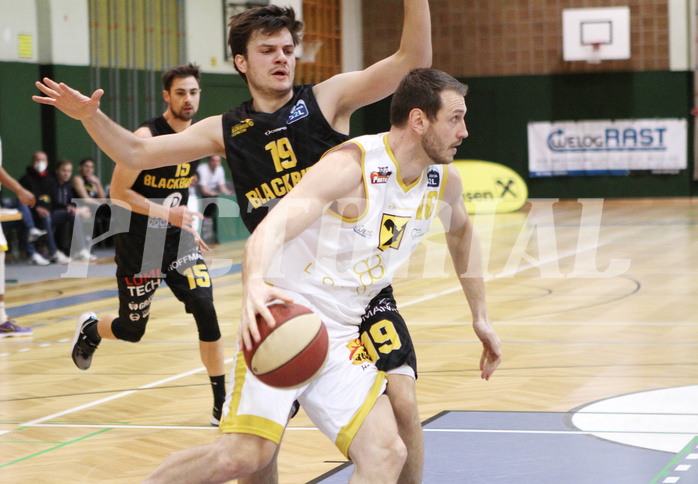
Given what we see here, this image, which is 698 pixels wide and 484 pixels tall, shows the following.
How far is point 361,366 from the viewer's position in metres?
3.11

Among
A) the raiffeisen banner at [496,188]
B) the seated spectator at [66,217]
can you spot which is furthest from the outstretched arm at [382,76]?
the raiffeisen banner at [496,188]

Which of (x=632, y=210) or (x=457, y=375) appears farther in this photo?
(x=632, y=210)

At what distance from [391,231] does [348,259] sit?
0.58ft

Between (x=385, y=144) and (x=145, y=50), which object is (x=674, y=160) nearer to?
(x=145, y=50)

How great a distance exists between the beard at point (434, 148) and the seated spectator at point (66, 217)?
11483mm

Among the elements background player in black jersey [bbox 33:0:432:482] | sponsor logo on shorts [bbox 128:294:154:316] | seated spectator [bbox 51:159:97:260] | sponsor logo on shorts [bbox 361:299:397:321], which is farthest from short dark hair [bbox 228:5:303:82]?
seated spectator [bbox 51:159:97:260]

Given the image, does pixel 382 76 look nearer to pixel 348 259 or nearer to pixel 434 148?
pixel 434 148

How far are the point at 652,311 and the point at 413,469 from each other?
5.82m

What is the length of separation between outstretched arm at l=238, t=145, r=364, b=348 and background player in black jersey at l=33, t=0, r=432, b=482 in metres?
0.54

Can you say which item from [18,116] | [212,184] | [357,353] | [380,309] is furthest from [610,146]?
[357,353]

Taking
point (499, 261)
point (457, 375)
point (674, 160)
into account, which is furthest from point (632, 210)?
point (457, 375)

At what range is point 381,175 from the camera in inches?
122

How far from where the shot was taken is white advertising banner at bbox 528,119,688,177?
23312 mm

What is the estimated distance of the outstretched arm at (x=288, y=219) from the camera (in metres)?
2.62
